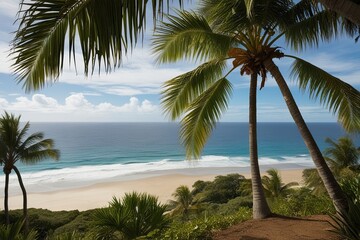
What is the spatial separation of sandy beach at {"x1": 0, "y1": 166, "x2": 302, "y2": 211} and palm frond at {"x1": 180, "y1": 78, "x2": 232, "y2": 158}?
749 inches

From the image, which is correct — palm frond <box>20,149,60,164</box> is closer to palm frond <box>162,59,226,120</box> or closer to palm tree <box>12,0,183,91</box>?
palm frond <box>162,59,226,120</box>

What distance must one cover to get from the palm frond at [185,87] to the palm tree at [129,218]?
126 inches

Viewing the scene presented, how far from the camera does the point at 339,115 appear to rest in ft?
21.5

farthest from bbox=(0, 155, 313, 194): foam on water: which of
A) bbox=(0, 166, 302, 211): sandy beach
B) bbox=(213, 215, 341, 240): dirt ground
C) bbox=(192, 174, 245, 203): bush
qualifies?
bbox=(213, 215, 341, 240): dirt ground

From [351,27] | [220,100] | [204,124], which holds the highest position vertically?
[351,27]

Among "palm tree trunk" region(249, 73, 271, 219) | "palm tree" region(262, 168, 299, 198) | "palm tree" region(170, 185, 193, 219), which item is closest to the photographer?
"palm tree trunk" region(249, 73, 271, 219)

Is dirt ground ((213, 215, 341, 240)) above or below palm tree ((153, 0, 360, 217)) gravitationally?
below

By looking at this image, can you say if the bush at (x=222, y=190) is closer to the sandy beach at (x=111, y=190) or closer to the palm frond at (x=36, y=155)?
the sandy beach at (x=111, y=190)

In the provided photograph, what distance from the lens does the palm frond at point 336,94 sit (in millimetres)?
6234

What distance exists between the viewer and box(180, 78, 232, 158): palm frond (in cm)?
746

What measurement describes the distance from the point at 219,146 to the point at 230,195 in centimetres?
4929

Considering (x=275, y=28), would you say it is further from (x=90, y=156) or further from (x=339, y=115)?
(x=90, y=156)

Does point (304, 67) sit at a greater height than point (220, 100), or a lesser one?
greater

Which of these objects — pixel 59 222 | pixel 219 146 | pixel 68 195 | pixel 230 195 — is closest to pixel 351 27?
pixel 59 222
